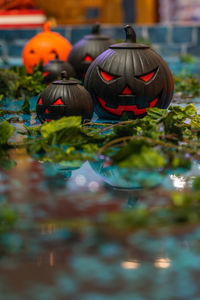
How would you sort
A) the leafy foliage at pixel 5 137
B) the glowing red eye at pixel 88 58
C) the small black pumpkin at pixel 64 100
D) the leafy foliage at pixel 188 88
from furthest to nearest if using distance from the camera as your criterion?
1. the leafy foliage at pixel 188 88
2. the glowing red eye at pixel 88 58
3. the small black pumpkin at pixel 64 100
4. the leafy foliage at pixel 5 137

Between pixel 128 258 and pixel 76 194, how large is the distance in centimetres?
45

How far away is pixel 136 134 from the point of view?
2.02 meters

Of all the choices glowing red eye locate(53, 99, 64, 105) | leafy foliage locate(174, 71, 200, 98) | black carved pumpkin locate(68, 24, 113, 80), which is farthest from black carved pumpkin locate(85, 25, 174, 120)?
leafy foliage locate(174, 71, 200, 98)

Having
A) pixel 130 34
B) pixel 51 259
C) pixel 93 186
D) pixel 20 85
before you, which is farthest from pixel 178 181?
pixel 20 85

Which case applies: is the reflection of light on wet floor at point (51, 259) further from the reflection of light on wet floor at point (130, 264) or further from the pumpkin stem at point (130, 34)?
the pumpkin stem at point (130, 34)

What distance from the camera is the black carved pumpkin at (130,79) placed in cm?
247

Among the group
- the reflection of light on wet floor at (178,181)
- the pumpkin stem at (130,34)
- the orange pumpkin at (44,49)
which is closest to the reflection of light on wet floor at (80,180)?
the reflection of light on wet floor at (178,181)

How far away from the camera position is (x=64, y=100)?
2.39 metres

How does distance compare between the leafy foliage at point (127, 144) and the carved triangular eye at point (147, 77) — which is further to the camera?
the carved triangular eye at point (147, 77)

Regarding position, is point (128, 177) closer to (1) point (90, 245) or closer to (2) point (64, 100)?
(1) point (90, 245)

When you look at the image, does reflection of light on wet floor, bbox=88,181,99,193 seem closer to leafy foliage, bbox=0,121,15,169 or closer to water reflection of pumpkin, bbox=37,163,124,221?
water reflection of pumpkin, bbox=37,163,124,221

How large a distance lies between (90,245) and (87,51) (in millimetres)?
2603

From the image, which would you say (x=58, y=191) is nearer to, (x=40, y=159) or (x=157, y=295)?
(x=40, y=159)

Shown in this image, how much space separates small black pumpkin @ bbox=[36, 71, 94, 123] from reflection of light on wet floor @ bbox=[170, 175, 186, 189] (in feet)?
2.80
